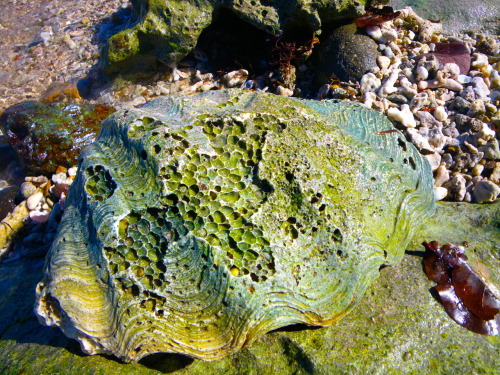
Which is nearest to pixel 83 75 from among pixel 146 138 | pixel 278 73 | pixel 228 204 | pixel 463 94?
pixel 278 73

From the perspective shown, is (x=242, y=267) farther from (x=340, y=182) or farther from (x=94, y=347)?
(x=94, y=347)

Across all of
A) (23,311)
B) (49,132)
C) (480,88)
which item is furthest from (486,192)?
(49,132)

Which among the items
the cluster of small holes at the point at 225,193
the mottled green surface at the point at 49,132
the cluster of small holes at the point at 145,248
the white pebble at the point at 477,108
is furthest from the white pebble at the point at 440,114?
the mottled green surface at the point at 49,132

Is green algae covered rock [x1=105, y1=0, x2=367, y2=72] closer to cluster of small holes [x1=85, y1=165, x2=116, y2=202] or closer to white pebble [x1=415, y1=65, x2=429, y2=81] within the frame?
white pebble [x1=415, y1=65, x2=429, y2=81]

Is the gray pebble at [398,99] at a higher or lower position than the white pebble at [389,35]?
lower

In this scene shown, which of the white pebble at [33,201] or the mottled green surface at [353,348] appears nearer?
the mottled green surface at [353,348]

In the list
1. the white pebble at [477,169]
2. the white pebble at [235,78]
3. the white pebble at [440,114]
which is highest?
the white pebble at [440,114]

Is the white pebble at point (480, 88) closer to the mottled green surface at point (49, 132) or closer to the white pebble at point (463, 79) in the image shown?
the white pebble at point (463, 79)
